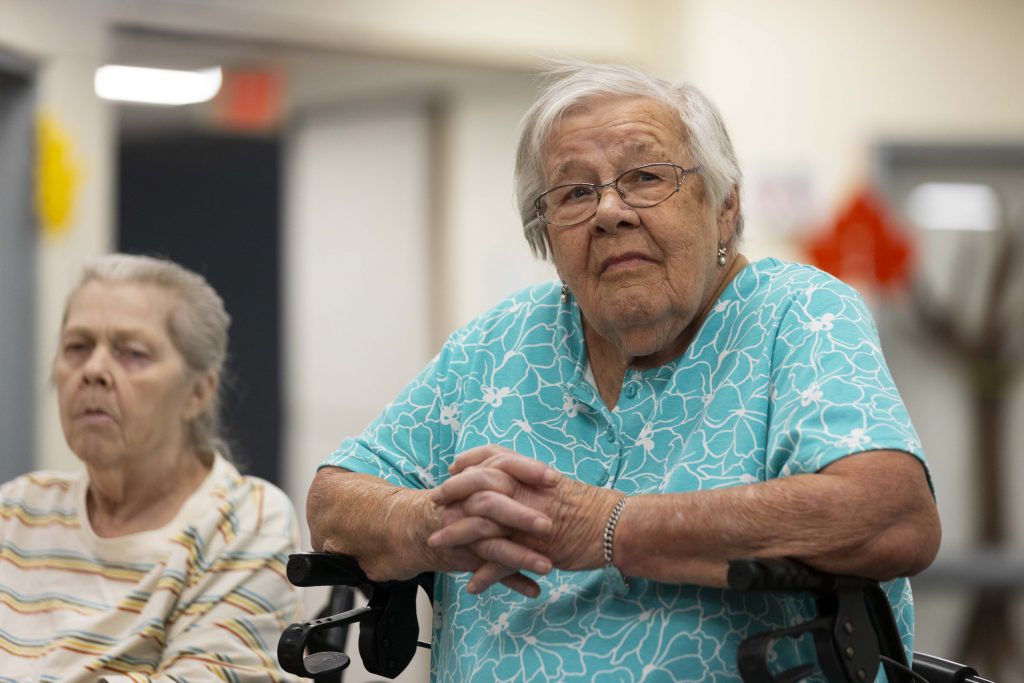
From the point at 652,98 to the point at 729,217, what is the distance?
0.21 metres

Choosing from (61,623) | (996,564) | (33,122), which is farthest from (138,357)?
(996,564)

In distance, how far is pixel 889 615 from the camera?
1.44 meters

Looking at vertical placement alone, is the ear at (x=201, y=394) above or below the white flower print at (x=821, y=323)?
below

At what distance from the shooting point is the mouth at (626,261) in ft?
5.42

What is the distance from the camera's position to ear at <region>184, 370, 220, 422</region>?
7.13ft

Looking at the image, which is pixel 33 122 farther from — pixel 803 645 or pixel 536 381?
pixel 803 645

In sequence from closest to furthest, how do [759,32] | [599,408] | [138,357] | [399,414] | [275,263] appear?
1. [599,408]
2. [399,414]
3. [138,357]
4. [759,32]
5. [275,263]

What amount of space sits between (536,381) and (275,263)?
17.6ft

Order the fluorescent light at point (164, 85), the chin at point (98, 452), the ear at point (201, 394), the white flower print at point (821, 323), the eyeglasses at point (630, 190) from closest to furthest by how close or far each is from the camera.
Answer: the white flower print at point (821, 323) → the eyeglasses at point (630, 190) → the chin at point (98, 452) → the ear at point (201, 394) → the fluorescent light at point (164, 85)

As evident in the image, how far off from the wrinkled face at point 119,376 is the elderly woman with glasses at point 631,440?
0.46m

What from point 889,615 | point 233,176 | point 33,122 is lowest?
point 889,615

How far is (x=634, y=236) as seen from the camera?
1.66 meters

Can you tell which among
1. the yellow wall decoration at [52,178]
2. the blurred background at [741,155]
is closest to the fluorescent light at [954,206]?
the blurred background at [741,155]

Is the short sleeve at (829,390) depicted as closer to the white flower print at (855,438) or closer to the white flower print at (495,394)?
the white flower print at (855,438)
